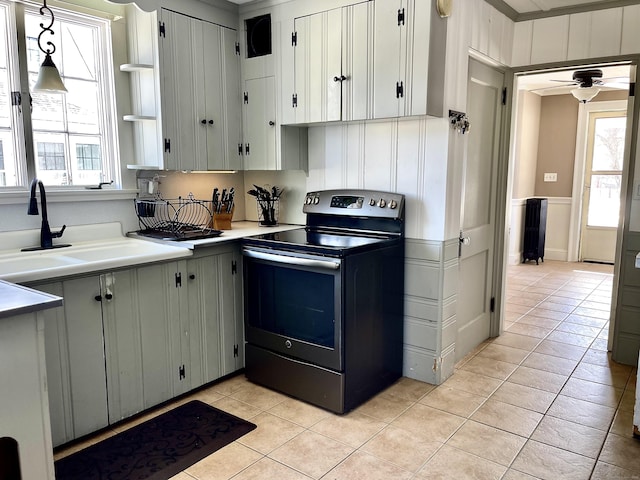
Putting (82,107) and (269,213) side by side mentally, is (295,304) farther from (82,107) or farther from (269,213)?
(82,107)

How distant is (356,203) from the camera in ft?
10.0

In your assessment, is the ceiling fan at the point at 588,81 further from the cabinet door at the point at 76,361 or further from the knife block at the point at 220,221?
the cabinet door at the point at 76,361

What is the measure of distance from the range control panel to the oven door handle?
1.94ft

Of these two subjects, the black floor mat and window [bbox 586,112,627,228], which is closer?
the black floor mat

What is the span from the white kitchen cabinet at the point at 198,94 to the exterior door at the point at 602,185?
5595 mm

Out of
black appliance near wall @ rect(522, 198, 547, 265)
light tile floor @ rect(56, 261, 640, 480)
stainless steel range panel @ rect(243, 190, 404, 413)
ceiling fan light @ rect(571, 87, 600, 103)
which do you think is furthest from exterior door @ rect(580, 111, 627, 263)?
stainless steel range panel @ rect(243, 190, 404, 413)

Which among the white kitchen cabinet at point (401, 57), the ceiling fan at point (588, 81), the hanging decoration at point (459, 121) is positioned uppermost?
the ceiling fan at point (588, 81)

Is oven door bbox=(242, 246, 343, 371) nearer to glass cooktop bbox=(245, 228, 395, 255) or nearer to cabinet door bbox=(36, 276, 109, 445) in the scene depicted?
glass cooktop bbox=(245, 228, 395, 255)

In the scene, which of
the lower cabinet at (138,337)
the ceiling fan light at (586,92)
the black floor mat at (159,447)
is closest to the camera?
the black floor mat at (159,447)

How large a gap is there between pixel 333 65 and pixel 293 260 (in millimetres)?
1210

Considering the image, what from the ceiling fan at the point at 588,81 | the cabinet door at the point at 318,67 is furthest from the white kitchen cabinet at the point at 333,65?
the ceiling fan at the point at 588,81

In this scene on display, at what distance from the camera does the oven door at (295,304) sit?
8.41 ft

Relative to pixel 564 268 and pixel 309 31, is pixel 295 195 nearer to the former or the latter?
pixel 309 31

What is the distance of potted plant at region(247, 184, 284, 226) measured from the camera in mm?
3494
